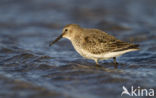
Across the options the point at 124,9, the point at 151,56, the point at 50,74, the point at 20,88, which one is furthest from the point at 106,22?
the point at 20,88

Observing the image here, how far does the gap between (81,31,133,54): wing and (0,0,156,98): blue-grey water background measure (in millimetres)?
492

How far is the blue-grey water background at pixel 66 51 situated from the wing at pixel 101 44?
19.4 inches

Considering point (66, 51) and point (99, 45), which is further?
point (66, 51)

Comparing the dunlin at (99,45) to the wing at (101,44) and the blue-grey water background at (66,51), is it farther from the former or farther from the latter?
the blue-grey water background at (66,51)

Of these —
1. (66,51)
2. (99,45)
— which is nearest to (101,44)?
(99,45)

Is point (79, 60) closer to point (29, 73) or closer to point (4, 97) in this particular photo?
point (29, 73)

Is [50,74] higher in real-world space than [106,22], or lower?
lower

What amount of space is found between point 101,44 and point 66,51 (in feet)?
7.92

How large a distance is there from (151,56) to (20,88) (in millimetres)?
4132

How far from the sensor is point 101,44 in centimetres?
814

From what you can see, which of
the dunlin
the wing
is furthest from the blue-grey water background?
the wing

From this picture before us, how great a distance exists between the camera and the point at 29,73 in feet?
26.1

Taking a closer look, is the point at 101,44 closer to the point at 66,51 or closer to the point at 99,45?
the point at 99,45

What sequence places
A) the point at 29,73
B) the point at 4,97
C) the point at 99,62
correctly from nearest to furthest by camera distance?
the point at 4,97 < the point at 29,73 < the point at 99,62
